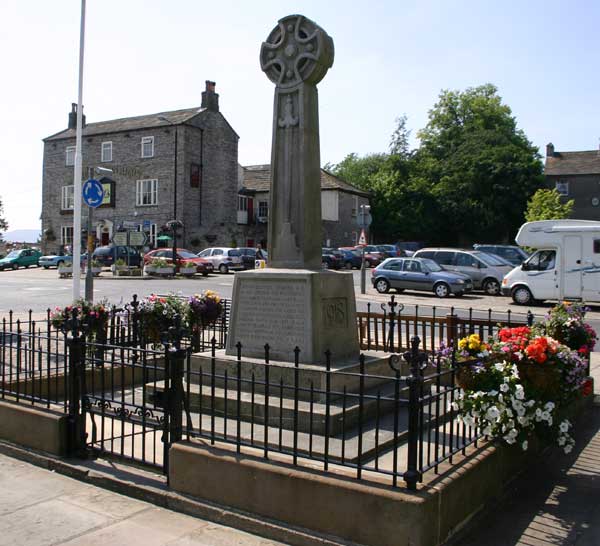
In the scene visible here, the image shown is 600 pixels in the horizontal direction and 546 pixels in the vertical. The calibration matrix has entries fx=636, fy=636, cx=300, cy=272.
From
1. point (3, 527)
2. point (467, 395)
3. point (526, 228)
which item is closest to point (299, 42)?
point (467, 395)

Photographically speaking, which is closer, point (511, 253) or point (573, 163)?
point (511, 253)

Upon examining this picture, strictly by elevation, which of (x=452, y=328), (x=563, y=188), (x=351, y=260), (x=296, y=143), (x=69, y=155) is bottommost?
(x=452, y=328)

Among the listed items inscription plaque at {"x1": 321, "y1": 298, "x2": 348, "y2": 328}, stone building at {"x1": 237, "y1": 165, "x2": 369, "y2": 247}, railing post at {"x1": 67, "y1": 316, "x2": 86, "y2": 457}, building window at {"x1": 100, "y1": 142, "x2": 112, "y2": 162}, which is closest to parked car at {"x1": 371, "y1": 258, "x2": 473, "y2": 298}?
inscription plaque at {"x1": 321, "y1": 298, "x2": 348, "y2": 328}

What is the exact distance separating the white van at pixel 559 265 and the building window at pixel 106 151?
37.4 m

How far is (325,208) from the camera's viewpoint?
54.1m

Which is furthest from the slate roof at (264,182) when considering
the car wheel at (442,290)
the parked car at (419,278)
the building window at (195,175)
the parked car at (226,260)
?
the car wheel at (442,290)

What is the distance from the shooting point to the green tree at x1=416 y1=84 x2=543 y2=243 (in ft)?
178

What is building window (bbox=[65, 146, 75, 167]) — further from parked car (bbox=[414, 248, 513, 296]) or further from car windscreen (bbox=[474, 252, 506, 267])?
car windscreen (bbox=[474, 252, 506, 267])

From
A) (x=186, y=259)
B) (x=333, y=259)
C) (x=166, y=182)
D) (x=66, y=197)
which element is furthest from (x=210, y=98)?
(x=186, y=259)

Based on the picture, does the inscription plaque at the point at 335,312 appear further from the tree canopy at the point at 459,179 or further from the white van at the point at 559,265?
the tree canopy at the point at 459,179

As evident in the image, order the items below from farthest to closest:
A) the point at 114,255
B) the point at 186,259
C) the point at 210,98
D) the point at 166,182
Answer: the point at 210,98
the point at 166,182
the point at 114,255
the point at 186,259

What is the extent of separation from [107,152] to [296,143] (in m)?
46.6

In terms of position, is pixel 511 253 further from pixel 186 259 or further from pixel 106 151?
pixel 106 151

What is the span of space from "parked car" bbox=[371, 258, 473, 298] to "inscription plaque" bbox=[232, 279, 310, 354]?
17.4 m
